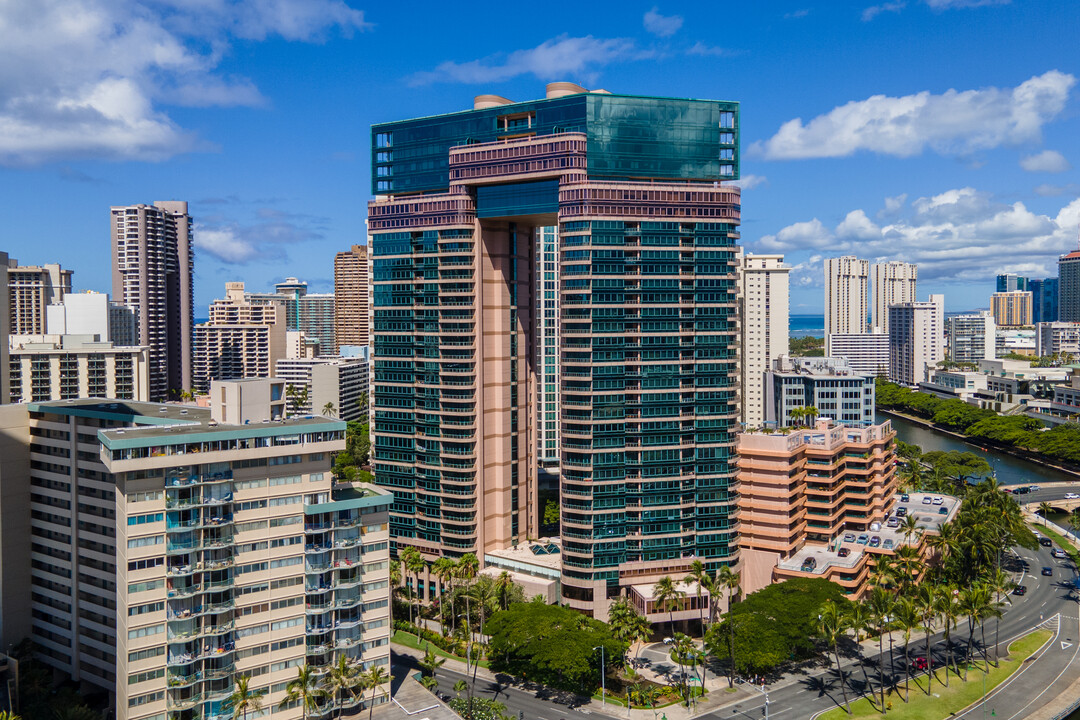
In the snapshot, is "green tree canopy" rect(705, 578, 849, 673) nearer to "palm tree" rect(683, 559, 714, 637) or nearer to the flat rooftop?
"palm tree" rect(683, 559, 714, 637)

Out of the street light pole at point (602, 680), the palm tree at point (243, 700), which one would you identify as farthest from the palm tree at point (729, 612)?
the palm tree at point (243, 700)

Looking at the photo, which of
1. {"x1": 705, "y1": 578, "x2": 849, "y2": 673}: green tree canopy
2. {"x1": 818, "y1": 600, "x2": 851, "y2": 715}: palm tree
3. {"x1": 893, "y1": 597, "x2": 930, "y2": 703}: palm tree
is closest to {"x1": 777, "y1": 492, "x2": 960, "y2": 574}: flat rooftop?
{"x1": 705, "y1": 578, "x2": 849, "y2": 673}: green tree canopy

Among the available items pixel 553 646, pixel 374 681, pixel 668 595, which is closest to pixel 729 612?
pixel 668 595

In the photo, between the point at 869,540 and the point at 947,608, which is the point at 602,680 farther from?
the point at 869,540

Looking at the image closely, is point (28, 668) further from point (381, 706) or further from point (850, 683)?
point (850, 683)

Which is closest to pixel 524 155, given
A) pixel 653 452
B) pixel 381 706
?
pixel 653 452

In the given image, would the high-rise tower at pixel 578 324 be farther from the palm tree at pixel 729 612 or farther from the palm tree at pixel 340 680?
the palm tree at pixel 340 680
